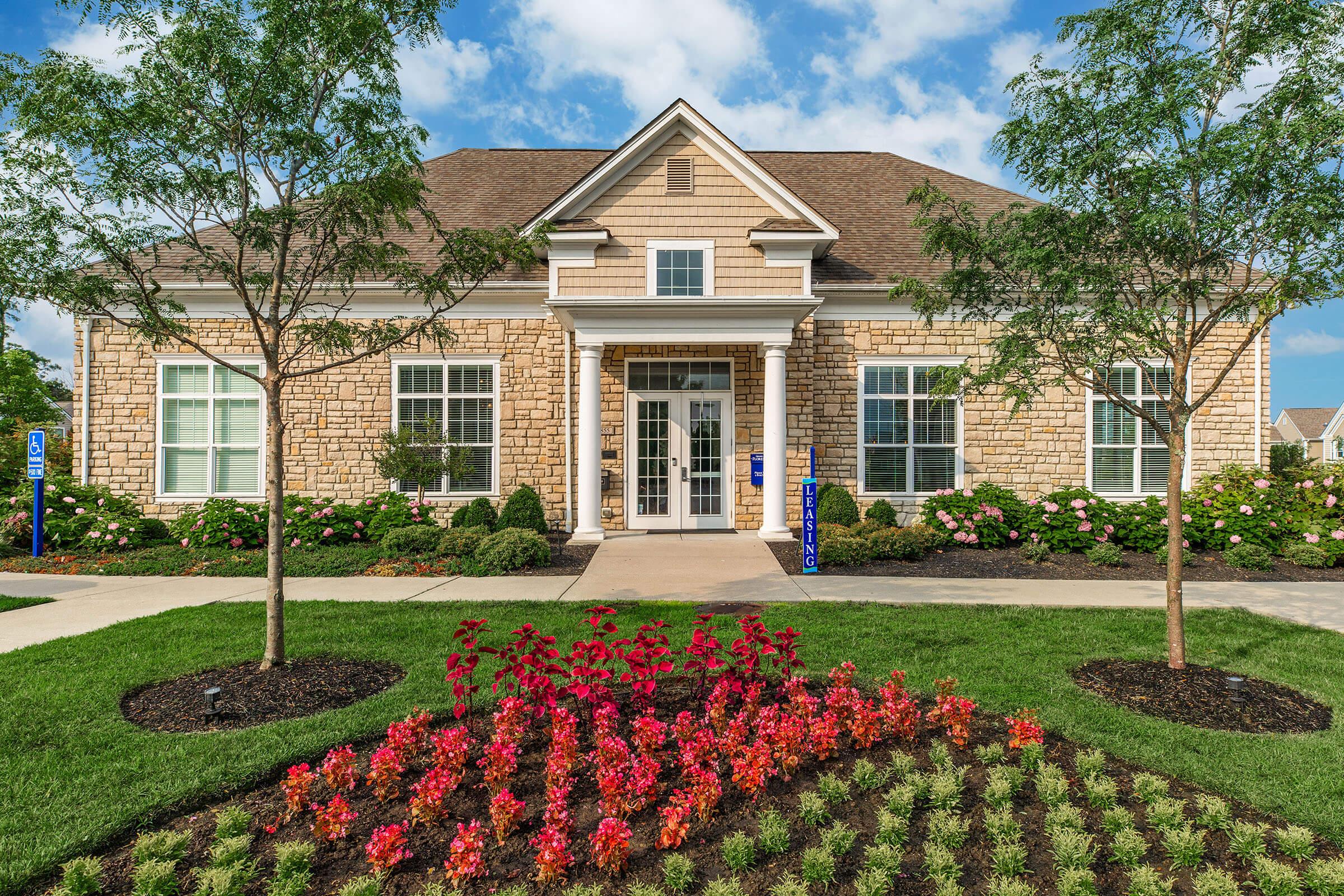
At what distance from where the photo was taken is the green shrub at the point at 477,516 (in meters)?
11.6

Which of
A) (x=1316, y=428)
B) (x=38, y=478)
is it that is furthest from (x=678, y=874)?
(x=1316, y=428)

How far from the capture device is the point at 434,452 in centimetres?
1247

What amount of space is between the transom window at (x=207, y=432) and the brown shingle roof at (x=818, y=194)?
185cm

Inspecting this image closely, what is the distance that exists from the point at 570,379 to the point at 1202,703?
10.0m

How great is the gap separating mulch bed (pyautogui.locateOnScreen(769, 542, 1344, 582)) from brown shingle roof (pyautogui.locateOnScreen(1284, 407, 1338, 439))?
55.8 m

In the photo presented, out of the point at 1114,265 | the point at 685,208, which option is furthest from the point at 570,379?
the point at 1114,265

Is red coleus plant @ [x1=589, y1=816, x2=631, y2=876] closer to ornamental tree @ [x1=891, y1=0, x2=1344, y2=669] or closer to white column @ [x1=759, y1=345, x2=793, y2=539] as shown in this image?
ornamental tree @ [x1=891, y1=0, x2=1344, y2=669]

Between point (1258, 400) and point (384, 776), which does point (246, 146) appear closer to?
point (384, 776)

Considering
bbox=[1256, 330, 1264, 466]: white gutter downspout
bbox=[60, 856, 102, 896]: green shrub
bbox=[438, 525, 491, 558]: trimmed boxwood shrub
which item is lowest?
bbox=[60, 856, 102, 896]: green shrub

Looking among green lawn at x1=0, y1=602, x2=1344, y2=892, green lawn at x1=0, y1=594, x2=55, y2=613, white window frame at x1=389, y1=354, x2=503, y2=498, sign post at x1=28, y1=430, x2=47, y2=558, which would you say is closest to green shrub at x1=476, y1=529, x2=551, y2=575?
green lawn at x1=0, y1=602, x2=1344, y2=892

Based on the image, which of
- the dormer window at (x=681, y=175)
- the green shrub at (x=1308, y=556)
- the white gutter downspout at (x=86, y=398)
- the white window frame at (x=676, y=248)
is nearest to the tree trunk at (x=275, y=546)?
the white window frame at (x=676, y=248)

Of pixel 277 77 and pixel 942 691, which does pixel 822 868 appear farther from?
pixel 277 77

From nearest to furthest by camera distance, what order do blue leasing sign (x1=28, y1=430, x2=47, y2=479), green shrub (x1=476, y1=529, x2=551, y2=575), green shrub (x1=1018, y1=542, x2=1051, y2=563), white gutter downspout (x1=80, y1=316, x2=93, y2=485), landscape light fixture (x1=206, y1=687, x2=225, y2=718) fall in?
landscape light fixture (x1=206, y1=687, x2=225, y2=718)
green shrub (x1=476, y1=529, x2=551, y2=575)
green shrub (x1=1018, y1=542, x2=1051, y2=563)
blue leasing sign (x1=28, y1=430, x2=47, y2=479)
white gutter downspout (x1=80, y1=316, x2=93, y2=485)

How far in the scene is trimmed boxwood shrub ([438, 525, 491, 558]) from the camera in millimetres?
9891
